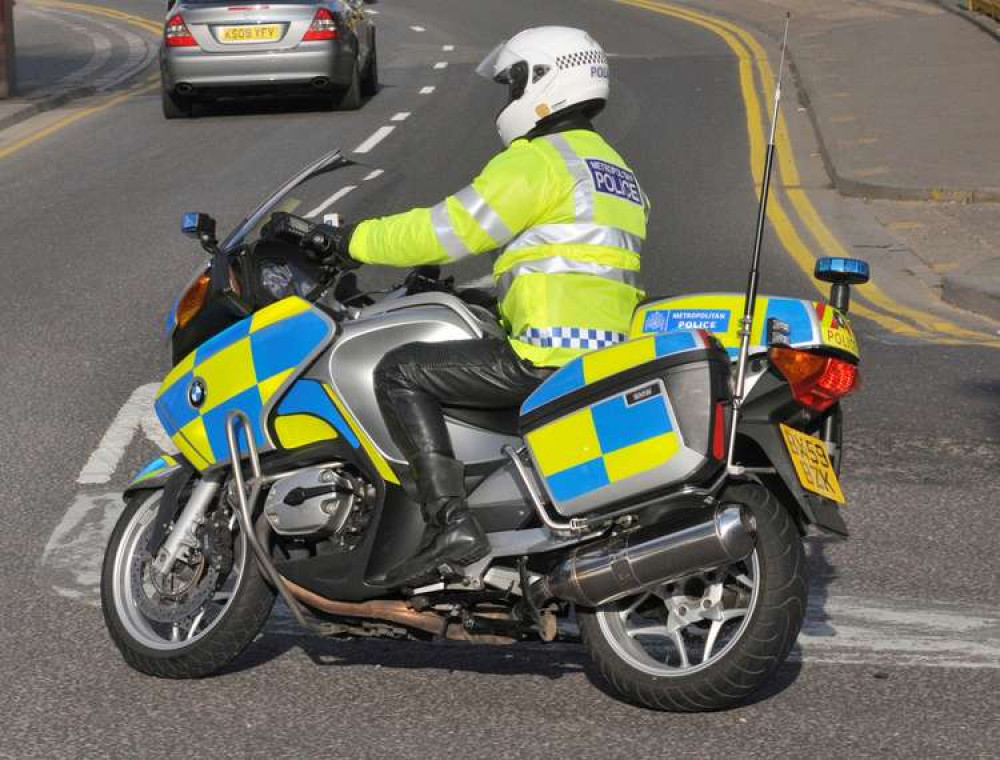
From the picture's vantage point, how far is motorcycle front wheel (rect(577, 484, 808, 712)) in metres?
4.76

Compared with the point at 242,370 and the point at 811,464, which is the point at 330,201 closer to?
the point at 242,370

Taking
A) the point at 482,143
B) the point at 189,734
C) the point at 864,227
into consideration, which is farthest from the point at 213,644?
the point at 482,143

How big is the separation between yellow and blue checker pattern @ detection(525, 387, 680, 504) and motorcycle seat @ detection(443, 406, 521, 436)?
29cm

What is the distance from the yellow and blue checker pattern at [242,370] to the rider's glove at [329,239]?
164 mm

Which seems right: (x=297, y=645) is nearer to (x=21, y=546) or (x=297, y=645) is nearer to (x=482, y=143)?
(x=21, y=546)

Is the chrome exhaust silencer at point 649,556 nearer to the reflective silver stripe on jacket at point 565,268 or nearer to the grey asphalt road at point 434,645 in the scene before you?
the grey asphalt road at point 434,645

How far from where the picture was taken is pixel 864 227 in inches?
546

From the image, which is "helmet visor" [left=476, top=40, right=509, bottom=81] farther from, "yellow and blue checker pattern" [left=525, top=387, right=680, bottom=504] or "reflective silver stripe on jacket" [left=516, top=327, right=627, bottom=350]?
"yellow and blue checker pattern" [left=525, top=387, right=680, bottom=504]

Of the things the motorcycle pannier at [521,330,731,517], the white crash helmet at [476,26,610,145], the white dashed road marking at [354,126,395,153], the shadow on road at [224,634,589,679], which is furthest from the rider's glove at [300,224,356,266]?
the white dashed road marking at [354,126,395,153]

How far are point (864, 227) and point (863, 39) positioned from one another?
1157 cm

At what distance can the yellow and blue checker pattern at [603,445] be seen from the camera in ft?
15.6

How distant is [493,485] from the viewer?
515 centimetres

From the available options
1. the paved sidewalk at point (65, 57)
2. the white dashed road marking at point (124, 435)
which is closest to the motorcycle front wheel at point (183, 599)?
the white dashed road marking at point (124, 435)

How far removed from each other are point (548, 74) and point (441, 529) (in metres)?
1.33
